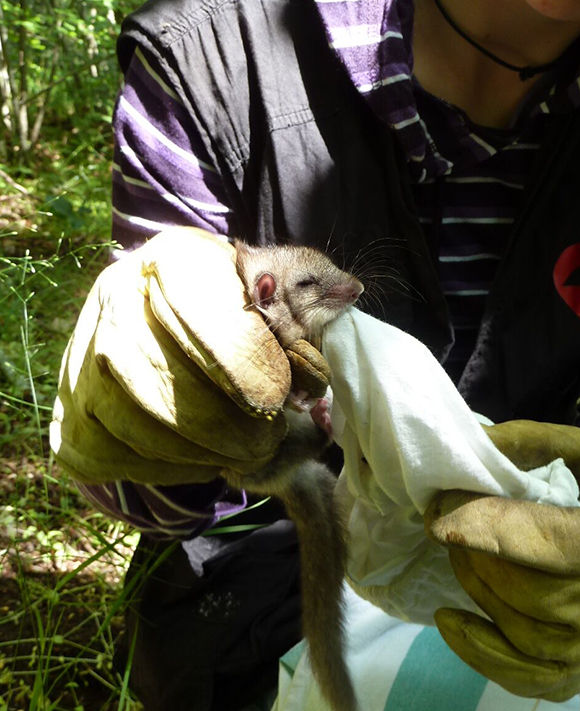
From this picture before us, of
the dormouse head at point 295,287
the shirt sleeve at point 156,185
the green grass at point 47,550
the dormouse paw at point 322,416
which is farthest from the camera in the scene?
the green grass at point 47,550

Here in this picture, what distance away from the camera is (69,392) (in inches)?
42.8

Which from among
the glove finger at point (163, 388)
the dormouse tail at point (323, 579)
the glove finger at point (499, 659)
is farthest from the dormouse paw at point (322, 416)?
the glove finger at point (499, 659)

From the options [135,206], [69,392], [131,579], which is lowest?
[131,579]

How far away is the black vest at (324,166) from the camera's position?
135cm

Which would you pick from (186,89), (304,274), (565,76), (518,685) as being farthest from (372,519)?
(565,76)

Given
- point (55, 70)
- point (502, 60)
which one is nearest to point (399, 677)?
point (502, 60)

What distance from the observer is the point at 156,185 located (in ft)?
4.55

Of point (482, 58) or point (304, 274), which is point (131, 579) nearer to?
point (304, 274)

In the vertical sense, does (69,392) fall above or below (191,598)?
above

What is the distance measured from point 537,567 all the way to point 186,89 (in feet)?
3.45

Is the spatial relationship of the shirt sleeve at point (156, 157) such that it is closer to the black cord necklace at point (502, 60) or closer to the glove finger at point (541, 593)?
the black cord necklace at point (502, 60)

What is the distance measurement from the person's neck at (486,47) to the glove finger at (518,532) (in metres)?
0.96

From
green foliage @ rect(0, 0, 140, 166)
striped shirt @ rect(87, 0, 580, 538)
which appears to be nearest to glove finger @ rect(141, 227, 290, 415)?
striped shirt @ rect(87, 0, 580, 538)

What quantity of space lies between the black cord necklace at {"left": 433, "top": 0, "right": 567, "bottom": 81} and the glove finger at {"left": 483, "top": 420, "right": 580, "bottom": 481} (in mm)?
797
